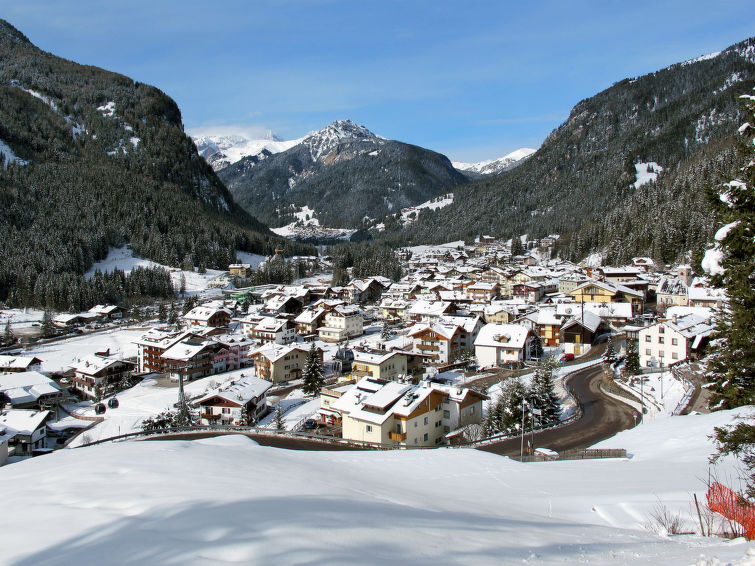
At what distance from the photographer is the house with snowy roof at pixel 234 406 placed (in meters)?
26.4

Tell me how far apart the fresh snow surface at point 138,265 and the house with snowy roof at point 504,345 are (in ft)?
179

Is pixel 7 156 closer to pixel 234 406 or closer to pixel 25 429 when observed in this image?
pixel 25 429

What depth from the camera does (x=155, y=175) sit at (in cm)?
11038

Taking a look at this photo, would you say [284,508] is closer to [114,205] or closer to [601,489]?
[601,489]

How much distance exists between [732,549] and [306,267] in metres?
95.1

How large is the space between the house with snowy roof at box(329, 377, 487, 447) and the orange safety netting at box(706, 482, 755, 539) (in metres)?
14.0

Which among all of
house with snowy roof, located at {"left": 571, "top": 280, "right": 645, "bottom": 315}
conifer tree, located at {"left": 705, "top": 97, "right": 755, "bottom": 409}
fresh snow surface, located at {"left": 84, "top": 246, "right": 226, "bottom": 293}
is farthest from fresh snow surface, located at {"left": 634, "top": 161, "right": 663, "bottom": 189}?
conifer tree, located at {"left": 705, "top": 97, "right": 755, "bottom": 409}

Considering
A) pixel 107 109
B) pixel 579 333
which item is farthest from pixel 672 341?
pixel 107 109

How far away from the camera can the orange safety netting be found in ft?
17.0

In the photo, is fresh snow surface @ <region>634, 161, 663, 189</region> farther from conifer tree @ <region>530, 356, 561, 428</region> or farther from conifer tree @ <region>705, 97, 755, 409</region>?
conifer tree @ <region>705, 97, 755, 409</region>

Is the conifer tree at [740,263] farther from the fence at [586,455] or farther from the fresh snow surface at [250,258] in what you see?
the fresh snow surface at [250,258]

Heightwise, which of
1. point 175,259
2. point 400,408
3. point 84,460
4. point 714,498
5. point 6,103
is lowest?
point 400,408

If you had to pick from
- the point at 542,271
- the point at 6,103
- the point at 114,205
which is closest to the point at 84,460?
the point at 542,271

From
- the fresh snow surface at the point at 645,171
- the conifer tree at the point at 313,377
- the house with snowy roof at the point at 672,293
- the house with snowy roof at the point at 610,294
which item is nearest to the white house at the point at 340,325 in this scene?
the conifer tree at the point at 313,377
